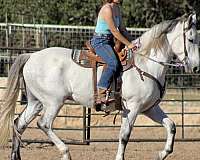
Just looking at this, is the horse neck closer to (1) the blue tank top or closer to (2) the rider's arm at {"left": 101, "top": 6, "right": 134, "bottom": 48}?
(2) the rider's arm at {"left": 101, "top": 6, "right": 134, "bottom": 48}

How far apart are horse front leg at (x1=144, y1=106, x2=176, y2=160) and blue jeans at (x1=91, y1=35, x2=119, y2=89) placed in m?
0.62

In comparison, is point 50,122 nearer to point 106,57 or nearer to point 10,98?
point 10,98

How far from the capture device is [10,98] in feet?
25.0

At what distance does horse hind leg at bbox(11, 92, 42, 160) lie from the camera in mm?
7402

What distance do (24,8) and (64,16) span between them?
1.47 metres

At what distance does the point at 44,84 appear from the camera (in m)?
7.35

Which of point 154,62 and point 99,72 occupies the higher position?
point 154,62

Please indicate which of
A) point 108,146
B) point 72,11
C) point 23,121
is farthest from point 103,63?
point 72,11

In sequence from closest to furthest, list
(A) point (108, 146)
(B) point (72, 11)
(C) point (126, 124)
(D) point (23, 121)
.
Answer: (C) point (126, 124) < (D) point (23, 121) < (A) point (108, 146) < (B) point (72, 11)

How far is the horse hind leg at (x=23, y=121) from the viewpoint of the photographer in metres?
7.40

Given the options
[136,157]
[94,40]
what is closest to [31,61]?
[94,40]

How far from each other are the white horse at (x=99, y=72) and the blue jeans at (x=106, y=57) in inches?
6.0

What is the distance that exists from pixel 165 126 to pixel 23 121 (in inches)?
68.4

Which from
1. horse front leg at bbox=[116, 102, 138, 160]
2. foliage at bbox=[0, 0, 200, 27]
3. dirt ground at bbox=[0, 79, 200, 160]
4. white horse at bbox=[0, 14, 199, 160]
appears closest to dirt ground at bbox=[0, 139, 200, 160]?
dirt ground at bbox=[0, 79, 200, 160]
